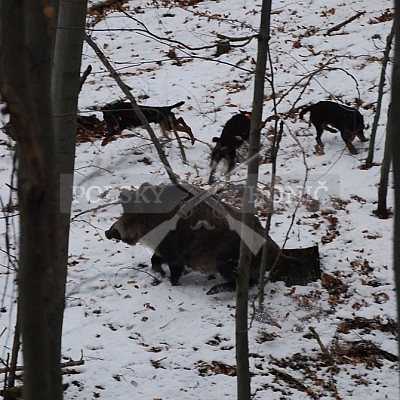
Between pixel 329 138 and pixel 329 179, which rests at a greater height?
pixel 329 138

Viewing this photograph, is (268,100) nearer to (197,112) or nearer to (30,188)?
(197,112)

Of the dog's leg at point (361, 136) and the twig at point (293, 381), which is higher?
the dog's leg at point (361, 136)

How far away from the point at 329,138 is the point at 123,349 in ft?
22.3

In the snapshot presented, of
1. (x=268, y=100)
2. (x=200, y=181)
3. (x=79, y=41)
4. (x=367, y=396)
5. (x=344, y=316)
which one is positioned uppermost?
(x=268, y=100)

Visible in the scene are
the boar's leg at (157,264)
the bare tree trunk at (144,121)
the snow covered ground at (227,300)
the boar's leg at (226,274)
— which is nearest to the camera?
the bare tree trunk at (144,121)

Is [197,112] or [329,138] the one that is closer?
[329,138]

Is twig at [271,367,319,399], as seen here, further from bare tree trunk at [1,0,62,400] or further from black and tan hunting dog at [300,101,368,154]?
black and tan hunting dog at [300,101,368,154]

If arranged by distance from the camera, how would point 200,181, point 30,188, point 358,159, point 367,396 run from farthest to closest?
point 358,159, point 200,181, point 367,396, point 30,188

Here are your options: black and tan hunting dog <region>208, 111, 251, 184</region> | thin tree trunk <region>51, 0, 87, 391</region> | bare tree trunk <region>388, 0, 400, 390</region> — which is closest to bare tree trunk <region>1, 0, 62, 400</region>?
bare tree trunk <region>388, 0, 400, 390</region>

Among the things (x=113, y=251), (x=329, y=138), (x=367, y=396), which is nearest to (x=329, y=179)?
(x=329, y=138)

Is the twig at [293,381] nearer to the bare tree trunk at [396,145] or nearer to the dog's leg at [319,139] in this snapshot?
the bare tree trunk at [396,145]

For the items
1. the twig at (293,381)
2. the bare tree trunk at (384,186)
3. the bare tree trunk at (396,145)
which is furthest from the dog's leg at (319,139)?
the bare tree trunk at (396,145)

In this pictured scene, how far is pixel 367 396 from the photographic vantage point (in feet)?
16.2

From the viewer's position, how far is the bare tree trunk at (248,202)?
138 inches
